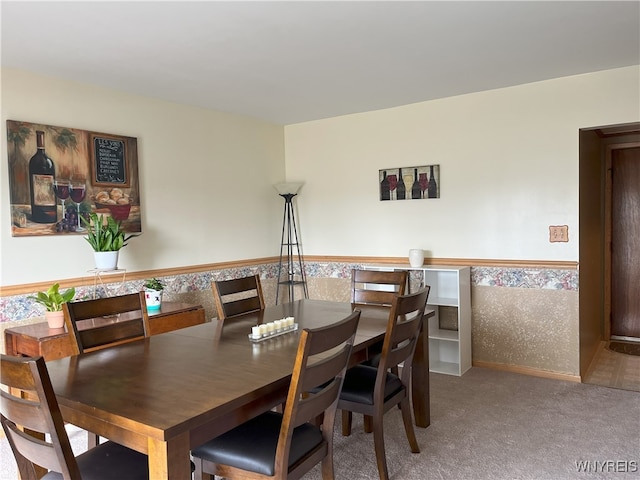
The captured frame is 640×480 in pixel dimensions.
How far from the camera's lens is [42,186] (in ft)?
10.4

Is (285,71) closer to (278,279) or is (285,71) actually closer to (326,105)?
(326,105)

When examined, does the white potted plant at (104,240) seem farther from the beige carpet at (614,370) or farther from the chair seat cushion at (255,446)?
the beige carpet at (614,370)

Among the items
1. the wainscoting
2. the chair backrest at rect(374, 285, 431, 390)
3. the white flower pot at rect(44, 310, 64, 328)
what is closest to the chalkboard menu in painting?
the wainscoting

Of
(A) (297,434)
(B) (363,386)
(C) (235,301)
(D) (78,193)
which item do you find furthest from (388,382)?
(D) (78,193)

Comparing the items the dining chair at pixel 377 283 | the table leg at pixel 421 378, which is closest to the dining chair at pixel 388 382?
the table leg at pixel 421 378

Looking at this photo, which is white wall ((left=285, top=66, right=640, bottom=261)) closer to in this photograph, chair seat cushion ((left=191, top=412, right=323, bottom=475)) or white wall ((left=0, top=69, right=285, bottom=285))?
white wall ((left=0, top=69, right=285, bottom=285))

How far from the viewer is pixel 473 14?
7.99ft

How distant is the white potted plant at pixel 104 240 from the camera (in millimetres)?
3268

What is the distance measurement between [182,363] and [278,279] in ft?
10.4

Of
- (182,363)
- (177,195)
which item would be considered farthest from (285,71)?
(182,363)

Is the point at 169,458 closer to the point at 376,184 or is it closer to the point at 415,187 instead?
the point at 415,187

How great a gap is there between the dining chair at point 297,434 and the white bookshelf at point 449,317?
2209mm

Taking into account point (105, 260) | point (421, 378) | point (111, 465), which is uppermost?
point (105, 260)

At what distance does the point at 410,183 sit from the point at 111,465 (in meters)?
3.36
